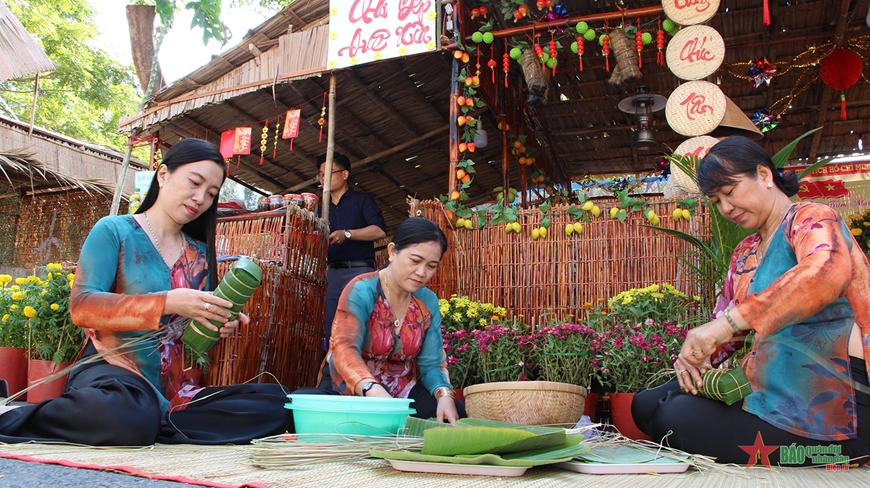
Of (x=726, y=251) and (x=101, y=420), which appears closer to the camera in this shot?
(x=101, y=420)

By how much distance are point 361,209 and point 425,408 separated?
2448mm

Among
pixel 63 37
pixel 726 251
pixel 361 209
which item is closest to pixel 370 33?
pixel 361 209

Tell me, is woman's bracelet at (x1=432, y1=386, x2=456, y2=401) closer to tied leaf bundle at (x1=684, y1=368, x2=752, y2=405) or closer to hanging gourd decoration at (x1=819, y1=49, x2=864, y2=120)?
tied leaf bundle at (x1=684, y1=368, x2=752, y2=405)

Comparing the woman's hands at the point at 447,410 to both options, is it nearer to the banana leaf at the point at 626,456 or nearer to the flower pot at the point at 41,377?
the banana leaf at the point at 626,456

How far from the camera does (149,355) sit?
2.40m

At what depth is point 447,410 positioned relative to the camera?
2.69m

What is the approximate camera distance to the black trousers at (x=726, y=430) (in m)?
1.99

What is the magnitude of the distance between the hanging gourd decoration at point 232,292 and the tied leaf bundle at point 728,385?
1.48 meters

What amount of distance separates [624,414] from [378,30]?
11.4 feet

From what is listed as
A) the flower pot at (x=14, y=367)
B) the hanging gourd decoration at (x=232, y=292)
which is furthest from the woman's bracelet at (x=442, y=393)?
the flower pot at (x=14, y=367)

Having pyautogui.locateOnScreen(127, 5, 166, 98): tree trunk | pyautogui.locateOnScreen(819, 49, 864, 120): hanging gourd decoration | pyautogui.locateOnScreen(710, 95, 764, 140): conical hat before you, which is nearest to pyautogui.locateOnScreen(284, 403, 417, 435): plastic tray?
pyautogui.locateOnScreen(710, 95, 764, 140): conical hat

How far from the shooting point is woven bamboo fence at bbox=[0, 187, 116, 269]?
9398 mm

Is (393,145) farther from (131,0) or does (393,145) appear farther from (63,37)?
(63,37)

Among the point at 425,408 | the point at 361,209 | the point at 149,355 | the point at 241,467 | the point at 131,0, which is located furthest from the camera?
the point at 131,0
